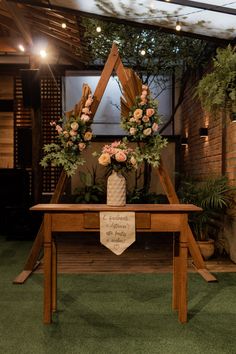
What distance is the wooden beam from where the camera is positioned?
5.50m

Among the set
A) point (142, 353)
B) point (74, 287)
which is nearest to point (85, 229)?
point (142, 353)

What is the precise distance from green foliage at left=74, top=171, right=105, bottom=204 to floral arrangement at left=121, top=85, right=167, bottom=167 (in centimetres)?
387

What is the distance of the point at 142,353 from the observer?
2381 mm

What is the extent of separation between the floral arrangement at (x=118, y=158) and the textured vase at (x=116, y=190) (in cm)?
6

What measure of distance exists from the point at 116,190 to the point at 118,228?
0.31m

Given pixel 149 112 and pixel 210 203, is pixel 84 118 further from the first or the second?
pixel 210 203

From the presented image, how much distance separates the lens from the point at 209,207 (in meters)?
5.12

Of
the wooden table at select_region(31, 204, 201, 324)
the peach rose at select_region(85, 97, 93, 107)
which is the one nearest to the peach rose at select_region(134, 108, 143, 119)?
the peach rose at select_region(85, 97, 93, 107)

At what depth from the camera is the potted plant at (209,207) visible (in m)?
4.91

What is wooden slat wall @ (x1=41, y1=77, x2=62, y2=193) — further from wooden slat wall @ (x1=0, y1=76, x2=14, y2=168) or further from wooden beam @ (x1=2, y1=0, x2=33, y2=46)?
wooden slat wall @ (x1=0, y1=76, x2=14, y2=168)

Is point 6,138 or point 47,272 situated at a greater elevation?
point 6,138

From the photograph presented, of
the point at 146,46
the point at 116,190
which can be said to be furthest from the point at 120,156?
the point at 146,46

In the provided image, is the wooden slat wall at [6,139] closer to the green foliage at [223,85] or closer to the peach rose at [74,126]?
the peach rose at [74,126]

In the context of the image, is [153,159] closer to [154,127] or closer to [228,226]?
[154,127]
